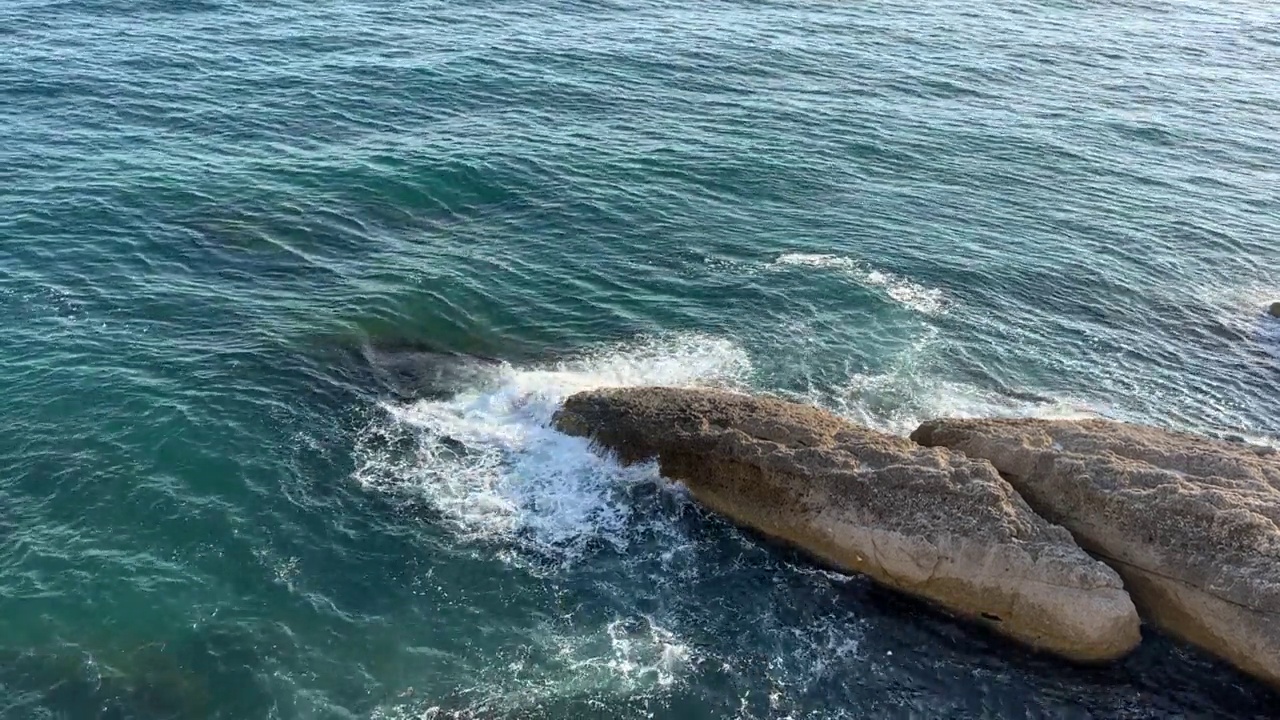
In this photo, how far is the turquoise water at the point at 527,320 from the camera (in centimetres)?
2681

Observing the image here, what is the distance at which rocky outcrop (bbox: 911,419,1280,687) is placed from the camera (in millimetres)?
26625

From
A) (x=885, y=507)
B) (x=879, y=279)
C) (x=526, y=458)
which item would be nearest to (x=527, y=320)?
(x=526, y=458)

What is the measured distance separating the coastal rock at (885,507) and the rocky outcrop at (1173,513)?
4.28ft

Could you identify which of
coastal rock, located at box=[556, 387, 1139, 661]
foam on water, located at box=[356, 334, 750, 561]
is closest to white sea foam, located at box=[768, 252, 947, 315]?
foam on water, located at box=[356, 334, 750, 561]

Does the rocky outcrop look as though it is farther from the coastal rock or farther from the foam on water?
the foam on water

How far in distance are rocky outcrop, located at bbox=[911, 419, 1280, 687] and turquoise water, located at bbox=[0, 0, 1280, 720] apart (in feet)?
5.18

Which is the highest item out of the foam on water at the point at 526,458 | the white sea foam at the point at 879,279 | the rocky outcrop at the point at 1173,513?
the white sea foam at the point at 879,279

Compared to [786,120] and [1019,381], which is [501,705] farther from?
[786,120]

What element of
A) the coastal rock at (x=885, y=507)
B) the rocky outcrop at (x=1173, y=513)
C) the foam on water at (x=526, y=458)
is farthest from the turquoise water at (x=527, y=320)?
the rocky outcrop at (x=1173, y=513)

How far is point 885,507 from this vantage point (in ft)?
96.7

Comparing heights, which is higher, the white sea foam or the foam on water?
the white sea foam

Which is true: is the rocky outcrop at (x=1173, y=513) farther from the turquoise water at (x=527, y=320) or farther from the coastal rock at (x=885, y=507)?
the turquoise water at (x=527, y=320)

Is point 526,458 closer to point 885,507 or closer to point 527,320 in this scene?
point 527,320

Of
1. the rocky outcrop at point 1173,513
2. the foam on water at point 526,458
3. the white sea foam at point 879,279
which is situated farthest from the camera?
the white sea foam at point 879,279
